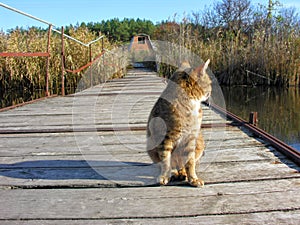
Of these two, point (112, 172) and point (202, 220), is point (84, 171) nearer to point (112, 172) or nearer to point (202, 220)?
point (112, 172)

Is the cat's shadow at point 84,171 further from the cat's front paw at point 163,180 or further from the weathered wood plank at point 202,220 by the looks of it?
the weathered wood plank at point 202,220

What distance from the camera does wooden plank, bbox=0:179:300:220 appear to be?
1.31 metres

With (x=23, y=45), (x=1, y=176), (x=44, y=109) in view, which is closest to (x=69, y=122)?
(x=44, y=109)

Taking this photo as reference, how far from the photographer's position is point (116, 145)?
241 centimetres

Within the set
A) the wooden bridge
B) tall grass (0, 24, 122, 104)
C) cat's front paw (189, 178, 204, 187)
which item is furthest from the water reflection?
tall grass (0, 24, 122, 104)

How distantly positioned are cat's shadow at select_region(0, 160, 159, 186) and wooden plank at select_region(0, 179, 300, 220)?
0.38 feet

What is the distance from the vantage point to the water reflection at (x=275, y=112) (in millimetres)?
4287

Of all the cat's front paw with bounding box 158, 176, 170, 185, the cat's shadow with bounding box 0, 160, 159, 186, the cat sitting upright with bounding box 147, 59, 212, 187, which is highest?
the cat sitting upright with bounding box 147, 59, 212, 187

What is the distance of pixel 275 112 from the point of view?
5.68m

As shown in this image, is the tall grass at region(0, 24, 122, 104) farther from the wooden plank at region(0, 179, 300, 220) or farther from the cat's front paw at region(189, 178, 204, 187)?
the cat's front paw at region(189, 178, 204, 187)

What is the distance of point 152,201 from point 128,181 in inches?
10.6

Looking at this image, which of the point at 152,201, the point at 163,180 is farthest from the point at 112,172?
the point at 152,201

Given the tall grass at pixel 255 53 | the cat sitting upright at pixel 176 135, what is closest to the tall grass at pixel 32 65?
the tall grass at pixel 255 53

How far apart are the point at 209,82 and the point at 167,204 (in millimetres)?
942
